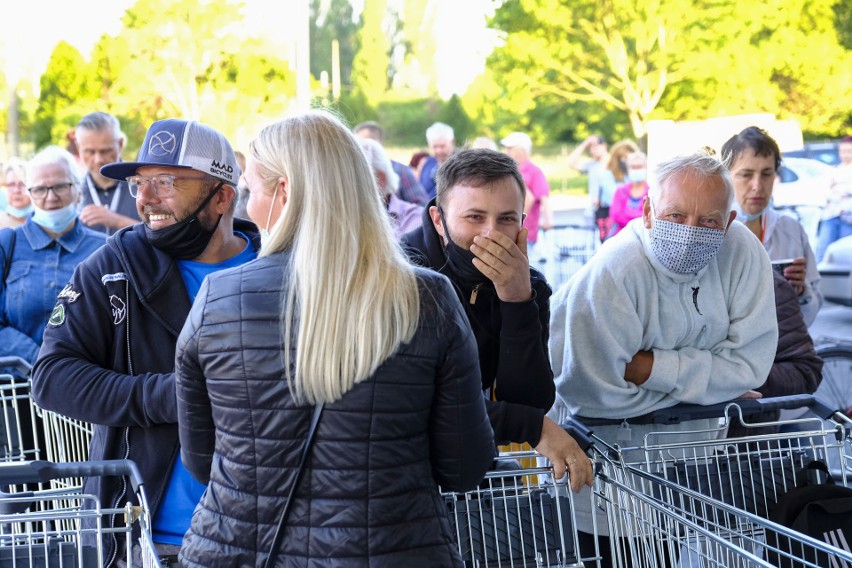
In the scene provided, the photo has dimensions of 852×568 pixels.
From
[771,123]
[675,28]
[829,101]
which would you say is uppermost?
[675,28]

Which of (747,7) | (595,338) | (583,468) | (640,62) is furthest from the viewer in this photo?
(640,62)

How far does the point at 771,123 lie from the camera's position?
269 inches

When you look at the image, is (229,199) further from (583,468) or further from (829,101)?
(829,101)

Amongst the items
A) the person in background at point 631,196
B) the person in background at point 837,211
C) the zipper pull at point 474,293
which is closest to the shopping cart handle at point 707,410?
the zipper pull at point 474,293

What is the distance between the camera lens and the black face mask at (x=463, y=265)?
10.5 feet

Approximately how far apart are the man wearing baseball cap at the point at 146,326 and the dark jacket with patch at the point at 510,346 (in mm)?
672

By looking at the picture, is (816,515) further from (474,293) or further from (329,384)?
(329,384)

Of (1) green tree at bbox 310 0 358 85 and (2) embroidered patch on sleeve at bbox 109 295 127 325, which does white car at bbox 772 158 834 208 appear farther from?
(1) green tree at bbox 310 0 358 85

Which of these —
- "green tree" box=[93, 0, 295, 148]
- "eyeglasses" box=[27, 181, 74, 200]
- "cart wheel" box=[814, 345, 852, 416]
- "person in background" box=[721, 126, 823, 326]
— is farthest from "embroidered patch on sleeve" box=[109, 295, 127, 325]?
"green tree" box=[93, 0, 295, 148]

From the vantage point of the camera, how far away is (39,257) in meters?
5.35

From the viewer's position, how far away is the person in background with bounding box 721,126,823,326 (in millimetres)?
5191

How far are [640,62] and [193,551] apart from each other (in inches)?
1100

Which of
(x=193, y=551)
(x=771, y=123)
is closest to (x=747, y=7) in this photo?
(x=771, y=123)

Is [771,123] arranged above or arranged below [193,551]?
above
